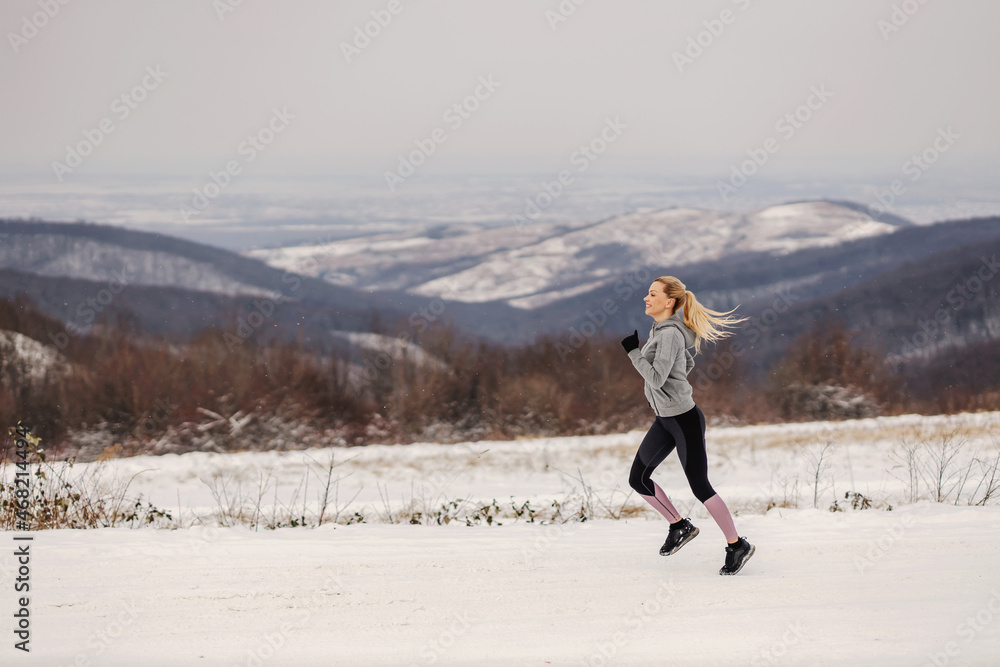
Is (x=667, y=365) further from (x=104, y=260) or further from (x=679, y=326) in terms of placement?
(x=104, y=260)

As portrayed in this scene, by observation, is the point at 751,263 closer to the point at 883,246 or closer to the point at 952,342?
the point at 883,246

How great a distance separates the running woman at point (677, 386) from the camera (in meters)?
5.30

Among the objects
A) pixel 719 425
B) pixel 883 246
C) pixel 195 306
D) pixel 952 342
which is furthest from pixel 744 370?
pixel 883 246

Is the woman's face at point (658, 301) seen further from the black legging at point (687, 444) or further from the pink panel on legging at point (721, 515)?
the pink panel on legging at point (721, 515)

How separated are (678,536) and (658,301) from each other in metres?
1.67

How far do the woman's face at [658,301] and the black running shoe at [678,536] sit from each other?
1.51 m

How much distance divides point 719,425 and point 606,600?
2666 centimetres

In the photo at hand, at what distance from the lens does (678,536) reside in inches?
229

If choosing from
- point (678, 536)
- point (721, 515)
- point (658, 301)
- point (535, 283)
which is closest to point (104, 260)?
point (535, 283)

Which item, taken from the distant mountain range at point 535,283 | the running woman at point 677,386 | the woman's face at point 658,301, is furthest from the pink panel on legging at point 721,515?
the distant mountain range at point 535,283

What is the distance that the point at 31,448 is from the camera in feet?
24.0

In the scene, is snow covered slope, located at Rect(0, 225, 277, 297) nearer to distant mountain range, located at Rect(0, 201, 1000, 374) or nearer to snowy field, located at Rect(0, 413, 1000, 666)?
distant mountain range, located at Rect(0, 201, 1000, 374)

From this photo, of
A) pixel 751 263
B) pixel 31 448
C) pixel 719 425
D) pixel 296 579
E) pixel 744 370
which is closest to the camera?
pixel 296 579

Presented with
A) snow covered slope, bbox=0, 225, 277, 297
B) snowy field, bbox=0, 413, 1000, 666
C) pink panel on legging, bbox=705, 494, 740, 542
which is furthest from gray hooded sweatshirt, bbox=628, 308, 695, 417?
snow covered slope, bbox=0, 225, 277, 297
